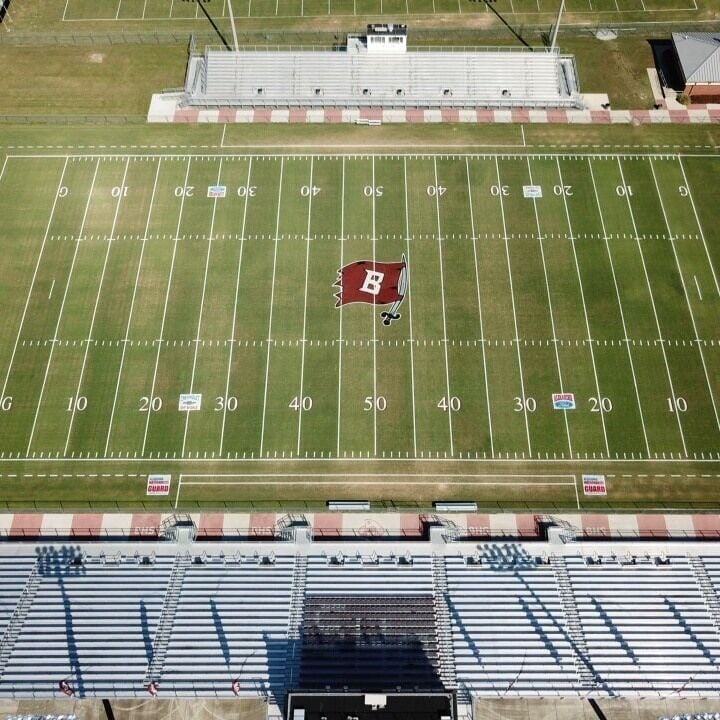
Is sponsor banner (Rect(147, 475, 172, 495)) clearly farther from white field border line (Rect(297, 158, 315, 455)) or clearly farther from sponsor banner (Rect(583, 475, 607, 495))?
sponsor banner (Rect(583, 475, 607, 495))

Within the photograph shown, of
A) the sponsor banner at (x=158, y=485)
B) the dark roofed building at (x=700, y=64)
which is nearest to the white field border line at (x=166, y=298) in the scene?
the sponsor banner at (x=158, y=485)

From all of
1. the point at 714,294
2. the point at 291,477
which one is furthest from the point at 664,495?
the point at 291,477

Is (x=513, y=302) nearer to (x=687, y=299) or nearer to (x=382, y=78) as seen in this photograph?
(x=687, y=299)

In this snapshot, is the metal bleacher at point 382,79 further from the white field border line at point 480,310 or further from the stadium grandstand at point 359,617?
the stadium grandstand at point 359,617

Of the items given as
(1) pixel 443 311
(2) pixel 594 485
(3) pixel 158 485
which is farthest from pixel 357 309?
(2) pixel 594 485

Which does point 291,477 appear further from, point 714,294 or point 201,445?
point 714,294
